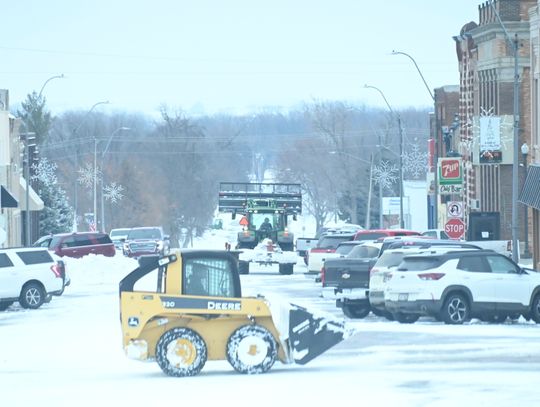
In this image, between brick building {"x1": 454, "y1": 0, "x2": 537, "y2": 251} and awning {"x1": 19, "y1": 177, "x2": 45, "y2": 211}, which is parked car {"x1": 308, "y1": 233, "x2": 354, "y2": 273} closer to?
brick building {"x1": 454, "y1": 0, "x2": 537, "y2": 251}

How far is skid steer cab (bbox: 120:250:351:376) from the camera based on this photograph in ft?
65.1

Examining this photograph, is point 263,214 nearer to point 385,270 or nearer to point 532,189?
point 532,189

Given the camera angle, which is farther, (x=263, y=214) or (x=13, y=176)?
(x=13, y=176)

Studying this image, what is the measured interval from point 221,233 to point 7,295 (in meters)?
117

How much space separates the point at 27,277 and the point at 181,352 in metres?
19.7

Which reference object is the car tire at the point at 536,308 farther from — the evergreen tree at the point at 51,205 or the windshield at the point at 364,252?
the evergreen tree at the point at 51,205

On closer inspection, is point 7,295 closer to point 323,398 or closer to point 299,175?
point 323,398

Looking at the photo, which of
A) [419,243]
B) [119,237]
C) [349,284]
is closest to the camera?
[349,284]

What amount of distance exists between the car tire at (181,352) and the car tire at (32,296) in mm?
19401

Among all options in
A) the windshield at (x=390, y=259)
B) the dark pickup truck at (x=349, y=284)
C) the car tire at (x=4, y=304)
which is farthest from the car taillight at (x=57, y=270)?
the windshield at (x=390, y=259)

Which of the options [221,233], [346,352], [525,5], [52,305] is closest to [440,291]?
[346,352]

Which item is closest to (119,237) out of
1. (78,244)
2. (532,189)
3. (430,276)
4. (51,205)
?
(51,205)

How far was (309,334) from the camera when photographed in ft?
66.5

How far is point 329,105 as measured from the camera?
470ft
